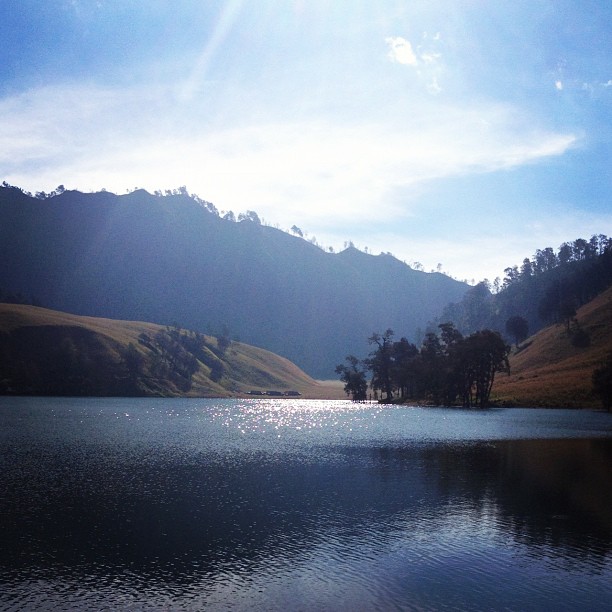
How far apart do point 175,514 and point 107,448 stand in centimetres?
3638

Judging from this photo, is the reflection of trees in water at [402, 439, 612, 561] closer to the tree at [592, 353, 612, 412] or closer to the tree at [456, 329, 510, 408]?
the tree at [592, 353, 612, 412]

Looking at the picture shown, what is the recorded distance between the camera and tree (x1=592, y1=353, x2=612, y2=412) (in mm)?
154125

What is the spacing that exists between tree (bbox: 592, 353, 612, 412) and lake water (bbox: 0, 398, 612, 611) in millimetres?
87696


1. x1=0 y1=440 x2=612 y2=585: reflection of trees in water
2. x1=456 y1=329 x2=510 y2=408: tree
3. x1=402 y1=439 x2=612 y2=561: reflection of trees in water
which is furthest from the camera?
x1=456 y1=329 x2=510 y2=408: tree

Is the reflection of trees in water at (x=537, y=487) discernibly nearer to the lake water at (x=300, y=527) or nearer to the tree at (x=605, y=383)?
the lake water at (x=300, y=527)

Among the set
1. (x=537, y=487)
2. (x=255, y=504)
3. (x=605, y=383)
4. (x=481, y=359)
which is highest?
(x=481, y=359)

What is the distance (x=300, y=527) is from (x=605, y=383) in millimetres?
142854

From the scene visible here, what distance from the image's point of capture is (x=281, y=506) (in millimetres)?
43969

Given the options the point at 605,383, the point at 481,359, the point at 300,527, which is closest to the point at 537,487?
the point at 300,527

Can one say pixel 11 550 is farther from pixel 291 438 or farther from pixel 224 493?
pixel 291 438

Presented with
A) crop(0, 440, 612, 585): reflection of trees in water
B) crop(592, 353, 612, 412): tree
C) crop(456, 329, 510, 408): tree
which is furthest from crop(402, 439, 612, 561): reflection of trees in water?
crop(456, 329, 510, 408): tree

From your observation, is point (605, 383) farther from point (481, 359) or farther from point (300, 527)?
point (300, 527)

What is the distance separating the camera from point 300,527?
3831cm

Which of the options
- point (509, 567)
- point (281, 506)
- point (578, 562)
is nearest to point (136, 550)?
point (281, 506)
